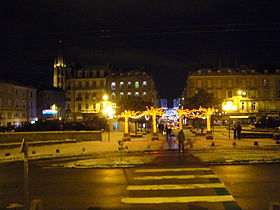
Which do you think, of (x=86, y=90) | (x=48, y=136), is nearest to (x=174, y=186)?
(x=48, y=136)

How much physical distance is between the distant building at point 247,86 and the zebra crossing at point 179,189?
54.8m

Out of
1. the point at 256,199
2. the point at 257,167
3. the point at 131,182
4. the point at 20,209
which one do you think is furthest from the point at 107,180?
the point at 257,167

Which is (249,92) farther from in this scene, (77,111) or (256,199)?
(256,199)

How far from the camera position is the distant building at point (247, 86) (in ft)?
217

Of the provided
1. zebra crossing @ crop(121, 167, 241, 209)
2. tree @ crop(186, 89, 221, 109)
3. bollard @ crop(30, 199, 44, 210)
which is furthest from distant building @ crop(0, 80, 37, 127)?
bollard @ crop(30, 199, 44, 210)

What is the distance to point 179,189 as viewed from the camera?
9.65 meters

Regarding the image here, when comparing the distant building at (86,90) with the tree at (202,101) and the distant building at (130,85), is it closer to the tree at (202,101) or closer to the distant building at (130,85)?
the distant building at (130,85)

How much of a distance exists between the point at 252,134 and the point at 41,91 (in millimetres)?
58243

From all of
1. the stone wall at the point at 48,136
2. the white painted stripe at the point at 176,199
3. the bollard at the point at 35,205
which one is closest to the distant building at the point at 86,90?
the stone wall at the point at 48,136

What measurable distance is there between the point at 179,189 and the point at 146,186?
4.15ft

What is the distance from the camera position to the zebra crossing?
8.25m

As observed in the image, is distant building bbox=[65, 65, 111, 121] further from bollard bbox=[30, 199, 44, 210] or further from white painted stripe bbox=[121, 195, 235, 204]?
bollard bbox=[30, 199, 44, 210]

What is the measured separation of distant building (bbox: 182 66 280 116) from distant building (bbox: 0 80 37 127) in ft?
118

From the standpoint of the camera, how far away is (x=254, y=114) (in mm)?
65500
